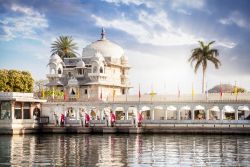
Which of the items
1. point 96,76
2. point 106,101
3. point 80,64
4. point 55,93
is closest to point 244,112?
point 106,101

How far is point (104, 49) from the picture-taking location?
98688 millimetres

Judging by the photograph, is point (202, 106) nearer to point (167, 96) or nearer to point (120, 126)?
point (167, 96)

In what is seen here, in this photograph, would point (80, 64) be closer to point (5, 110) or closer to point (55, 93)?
point (55, 93)

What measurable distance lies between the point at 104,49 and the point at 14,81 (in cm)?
2073

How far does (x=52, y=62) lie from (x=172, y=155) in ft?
198

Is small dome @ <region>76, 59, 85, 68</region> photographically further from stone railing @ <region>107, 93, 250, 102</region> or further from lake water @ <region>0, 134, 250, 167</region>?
lake water @ <region>0, 134, 250, 167</region>

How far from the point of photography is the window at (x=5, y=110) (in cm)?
6688

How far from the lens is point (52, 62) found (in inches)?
3711

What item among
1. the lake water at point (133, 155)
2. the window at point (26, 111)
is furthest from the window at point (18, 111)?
the lake water at point (133, 155)

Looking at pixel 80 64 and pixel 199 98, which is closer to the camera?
pixel 199 98

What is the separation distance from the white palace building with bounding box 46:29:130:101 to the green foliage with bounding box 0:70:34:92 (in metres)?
7.23

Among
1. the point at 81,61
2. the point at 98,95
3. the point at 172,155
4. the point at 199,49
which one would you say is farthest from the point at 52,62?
the point at 172,155

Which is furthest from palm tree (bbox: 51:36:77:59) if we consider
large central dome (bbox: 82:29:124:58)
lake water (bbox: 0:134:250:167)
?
lake water (bbox: 0:134:250:167)

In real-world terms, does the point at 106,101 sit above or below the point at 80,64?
below
